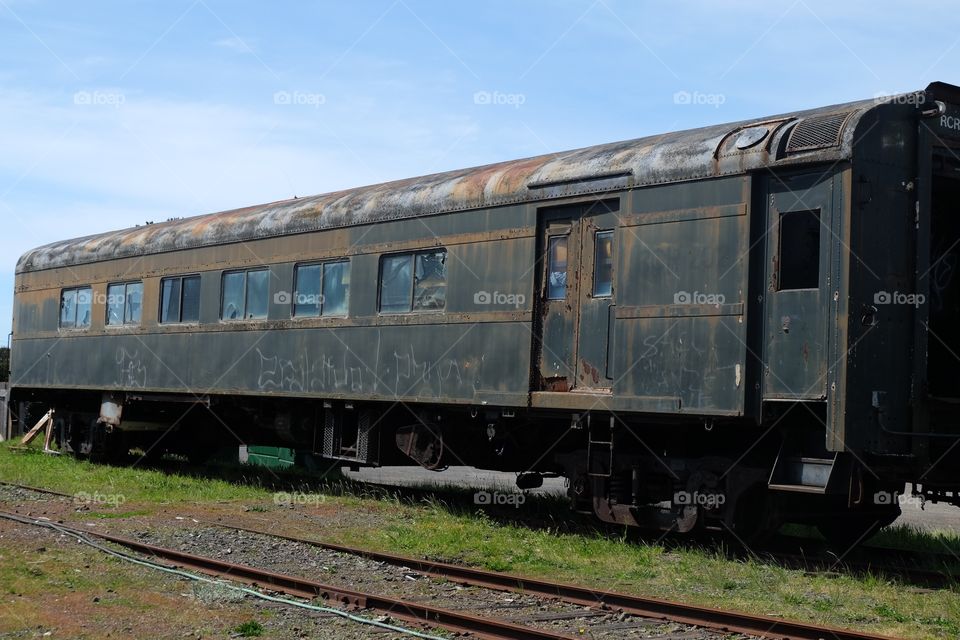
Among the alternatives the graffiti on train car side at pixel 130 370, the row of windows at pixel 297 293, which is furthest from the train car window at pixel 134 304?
the graffiti on train car side at pixel 130 370

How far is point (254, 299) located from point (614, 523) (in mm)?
6510

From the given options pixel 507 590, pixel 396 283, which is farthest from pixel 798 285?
pixel 396 283

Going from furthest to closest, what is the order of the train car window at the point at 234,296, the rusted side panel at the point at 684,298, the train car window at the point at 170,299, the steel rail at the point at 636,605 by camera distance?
the train car window at the point at 170,299 → the train car window at the point at 234,296 → the rusted side panel at the point at 684,298 → the steel rail at the point at 636,605

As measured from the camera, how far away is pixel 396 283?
12930 mm

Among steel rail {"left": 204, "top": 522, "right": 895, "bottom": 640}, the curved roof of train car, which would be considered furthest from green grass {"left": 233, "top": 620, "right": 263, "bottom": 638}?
the curved roof of train car

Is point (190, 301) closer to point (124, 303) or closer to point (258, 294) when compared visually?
point (258, 294)

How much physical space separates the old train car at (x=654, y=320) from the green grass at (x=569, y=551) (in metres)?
0.52

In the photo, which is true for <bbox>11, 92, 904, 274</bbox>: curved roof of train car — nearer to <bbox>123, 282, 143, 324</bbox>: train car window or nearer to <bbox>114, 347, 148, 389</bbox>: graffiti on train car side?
<bbox>123, 282, 143, 324</bbox>: train car window

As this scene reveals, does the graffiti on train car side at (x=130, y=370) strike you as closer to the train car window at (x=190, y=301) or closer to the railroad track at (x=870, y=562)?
the train car window at (x=190, y=301)

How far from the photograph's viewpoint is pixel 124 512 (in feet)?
41.4

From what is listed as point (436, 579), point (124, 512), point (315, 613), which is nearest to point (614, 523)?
point (436, 579)

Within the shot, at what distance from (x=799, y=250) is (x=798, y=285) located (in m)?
0.30

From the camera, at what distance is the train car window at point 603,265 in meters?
10.6

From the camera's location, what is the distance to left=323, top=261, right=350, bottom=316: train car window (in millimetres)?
13594
